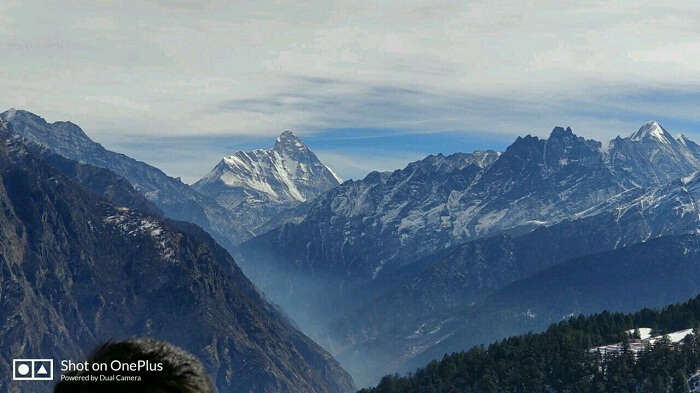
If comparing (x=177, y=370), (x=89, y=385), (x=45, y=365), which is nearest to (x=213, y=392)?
(x=177, y=370)

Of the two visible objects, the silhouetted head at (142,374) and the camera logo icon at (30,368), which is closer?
the silhouetted head at (142,374)

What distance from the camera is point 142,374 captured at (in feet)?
52.1

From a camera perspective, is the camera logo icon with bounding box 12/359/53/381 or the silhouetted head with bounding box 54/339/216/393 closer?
the silhouetted head with bounding box 54/339/216/393

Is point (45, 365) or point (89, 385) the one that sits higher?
point (45, 365)

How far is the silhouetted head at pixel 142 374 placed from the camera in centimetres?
1581

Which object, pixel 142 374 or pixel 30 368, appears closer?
pixel 142 374

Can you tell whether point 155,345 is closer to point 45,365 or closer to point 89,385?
point 89,385

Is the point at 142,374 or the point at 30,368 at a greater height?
the point at 30,368

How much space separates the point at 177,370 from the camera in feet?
53.0

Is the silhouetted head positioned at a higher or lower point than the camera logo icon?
lower

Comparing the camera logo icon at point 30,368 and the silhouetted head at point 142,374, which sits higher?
the camera logo icon at point 30,368

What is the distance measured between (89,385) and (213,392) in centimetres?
166

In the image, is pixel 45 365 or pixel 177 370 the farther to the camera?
pixel 45 365

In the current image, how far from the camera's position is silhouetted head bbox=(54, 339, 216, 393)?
15.8 m
